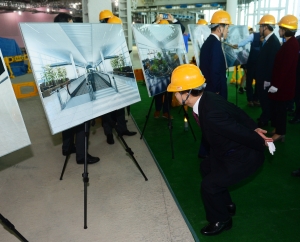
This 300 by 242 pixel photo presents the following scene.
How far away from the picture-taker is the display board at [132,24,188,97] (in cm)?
334

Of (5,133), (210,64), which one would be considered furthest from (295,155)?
(5,133)

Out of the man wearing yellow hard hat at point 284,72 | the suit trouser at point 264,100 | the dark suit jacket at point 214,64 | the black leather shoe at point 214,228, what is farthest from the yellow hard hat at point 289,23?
the black leather shoe at point 214,228

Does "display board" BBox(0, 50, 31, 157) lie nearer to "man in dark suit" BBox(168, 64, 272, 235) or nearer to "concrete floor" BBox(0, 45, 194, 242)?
"concrete floor" BBox(0, 45, 194, 242)

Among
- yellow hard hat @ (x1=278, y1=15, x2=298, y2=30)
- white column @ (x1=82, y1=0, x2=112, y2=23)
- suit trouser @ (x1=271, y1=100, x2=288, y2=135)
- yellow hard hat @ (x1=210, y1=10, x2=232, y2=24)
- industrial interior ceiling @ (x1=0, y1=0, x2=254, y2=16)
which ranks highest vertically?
industrial interior ceiling @ (x1=0, y1=0, x2=254, y2=16)

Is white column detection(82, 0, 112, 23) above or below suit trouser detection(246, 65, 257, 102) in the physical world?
above

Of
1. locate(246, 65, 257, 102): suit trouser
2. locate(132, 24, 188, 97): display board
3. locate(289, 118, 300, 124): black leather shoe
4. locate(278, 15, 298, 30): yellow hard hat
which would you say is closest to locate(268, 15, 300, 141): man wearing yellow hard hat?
locate(278, 15, 298, 30): yellow hard hat

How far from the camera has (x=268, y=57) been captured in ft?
13.3

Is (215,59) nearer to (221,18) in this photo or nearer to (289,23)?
(221,18)

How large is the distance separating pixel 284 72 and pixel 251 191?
5.52 feet

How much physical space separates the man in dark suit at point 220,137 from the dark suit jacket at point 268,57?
2.40m

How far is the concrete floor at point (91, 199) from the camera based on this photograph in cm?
227

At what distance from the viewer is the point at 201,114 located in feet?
6.31

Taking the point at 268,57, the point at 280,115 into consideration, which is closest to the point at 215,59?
the point at 280,115

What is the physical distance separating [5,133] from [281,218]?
92.0 inches
